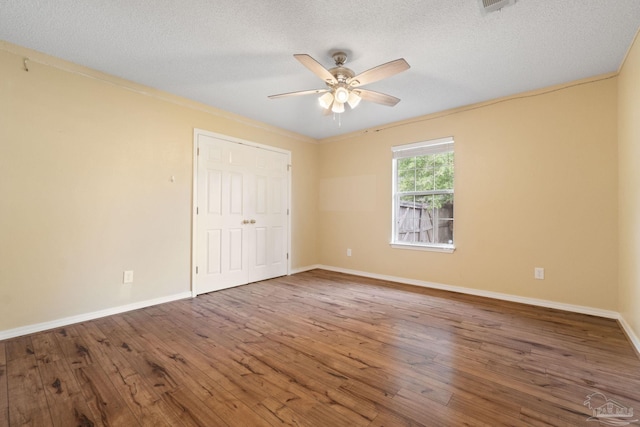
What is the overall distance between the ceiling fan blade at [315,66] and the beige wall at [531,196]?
2227mm

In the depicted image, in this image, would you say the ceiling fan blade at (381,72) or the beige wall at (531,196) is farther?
the beige wall at (531,196)

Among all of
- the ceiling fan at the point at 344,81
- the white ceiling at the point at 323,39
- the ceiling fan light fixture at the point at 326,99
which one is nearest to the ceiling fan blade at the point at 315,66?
the ceiling fan at the point at 344,81

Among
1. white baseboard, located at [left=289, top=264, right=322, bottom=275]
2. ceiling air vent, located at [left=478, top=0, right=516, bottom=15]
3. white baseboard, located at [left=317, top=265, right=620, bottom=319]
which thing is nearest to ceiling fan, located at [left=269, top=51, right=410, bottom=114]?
ceiling air vent, located at [left=478, top=0, right=516, bottom=15]

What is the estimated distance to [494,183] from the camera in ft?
11.5

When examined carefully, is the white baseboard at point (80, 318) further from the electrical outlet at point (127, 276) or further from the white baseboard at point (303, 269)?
the white baseboard at point (303, 269)

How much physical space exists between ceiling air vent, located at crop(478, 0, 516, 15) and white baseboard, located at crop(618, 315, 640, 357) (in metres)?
2.71

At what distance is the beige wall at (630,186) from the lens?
2.22 metres

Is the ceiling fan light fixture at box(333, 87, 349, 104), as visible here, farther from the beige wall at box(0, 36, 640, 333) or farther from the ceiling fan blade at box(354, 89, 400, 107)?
the beige wall at box(0, 36, 640, 333)

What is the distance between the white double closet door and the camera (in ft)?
12.2

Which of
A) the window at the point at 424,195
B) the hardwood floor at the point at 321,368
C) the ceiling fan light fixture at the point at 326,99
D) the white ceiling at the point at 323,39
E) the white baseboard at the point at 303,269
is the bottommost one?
the hardwood floor at the point at 321,368

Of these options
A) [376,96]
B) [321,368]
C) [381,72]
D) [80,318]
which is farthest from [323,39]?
[80,318]

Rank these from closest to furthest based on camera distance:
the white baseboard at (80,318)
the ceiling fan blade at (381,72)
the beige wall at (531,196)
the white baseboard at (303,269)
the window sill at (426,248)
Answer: the ceiling fan blade at (381,72) < the white baseboard at (80,318) < the beige wall at (531,196) < the window sill at (426,248) < the white baseboard at (303,269)

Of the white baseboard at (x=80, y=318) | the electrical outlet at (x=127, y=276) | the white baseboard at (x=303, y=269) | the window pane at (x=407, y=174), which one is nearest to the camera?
the white baseboard at (x=80, y=318)

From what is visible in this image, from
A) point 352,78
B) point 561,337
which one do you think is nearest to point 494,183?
point 561,337
